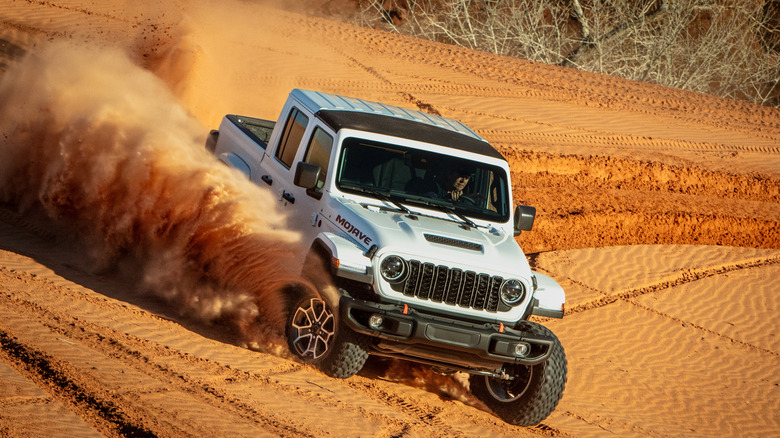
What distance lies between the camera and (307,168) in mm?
7285

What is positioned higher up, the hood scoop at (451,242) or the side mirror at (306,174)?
the side mirror at (306,174)

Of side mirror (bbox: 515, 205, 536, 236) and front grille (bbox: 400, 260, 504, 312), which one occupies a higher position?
side mirror (bbox: 515, 205, 536, 236)

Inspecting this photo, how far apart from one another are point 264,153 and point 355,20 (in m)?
20.9

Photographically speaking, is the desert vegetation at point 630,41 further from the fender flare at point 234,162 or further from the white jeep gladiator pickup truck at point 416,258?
the white jeep gladiator pickup truck at point 416,258

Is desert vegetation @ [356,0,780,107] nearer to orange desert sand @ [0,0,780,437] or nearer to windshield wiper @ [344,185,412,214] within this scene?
orange desert sand @ [0,0,780,437]

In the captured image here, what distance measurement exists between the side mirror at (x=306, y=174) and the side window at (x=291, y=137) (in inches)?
38.5

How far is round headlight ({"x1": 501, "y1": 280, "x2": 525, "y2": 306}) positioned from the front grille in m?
0.12

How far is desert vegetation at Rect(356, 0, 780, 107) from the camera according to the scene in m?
27.2

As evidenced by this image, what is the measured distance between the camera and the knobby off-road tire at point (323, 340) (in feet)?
21.4

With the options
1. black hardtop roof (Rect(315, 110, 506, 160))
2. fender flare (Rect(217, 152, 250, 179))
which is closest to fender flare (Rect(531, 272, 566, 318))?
black hardtop roof (Rect(315, 110, 506, 160))

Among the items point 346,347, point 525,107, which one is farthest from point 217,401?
point 525,107

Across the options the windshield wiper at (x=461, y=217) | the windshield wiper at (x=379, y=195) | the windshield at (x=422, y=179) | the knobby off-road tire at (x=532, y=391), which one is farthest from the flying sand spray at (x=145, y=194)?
the knobby off-road tire at (x=532, y=391)

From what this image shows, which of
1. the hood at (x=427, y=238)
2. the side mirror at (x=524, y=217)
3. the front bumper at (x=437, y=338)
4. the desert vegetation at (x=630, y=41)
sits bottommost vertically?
the front bumper at (x=437, y=338)

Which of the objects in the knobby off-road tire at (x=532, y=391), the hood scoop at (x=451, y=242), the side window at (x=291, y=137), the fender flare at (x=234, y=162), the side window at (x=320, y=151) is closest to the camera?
the hood scoop at (x=451, y=242)
